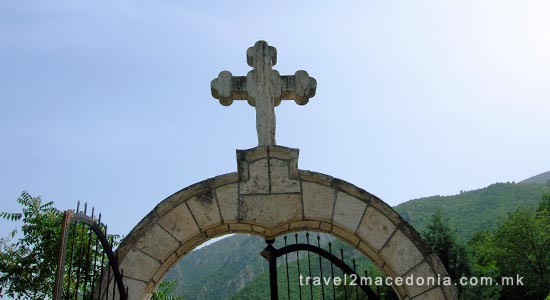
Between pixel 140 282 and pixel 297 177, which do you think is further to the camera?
pixel 297 177

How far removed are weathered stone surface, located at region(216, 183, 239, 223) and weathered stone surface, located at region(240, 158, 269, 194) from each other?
0.25 ft

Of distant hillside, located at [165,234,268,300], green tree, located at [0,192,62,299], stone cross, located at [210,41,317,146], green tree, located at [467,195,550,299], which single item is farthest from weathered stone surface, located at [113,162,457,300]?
green tree, located at [467,195,550,299]

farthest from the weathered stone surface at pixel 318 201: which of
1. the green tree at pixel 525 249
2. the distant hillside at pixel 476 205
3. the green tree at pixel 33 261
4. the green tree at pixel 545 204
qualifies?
the distant hillside at pixel 476 205

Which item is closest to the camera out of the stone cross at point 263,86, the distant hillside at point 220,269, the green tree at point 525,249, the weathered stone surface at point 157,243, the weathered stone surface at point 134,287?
the weathered stone surface at point 134,287

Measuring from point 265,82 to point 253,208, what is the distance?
132 centimetres

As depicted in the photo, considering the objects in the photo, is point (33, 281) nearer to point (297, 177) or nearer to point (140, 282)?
point (140, 282)

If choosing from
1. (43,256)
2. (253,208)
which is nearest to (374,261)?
(253,208)

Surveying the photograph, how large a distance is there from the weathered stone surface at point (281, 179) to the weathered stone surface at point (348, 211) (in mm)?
393

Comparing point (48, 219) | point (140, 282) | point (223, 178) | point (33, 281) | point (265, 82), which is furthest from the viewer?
point (48, 219)

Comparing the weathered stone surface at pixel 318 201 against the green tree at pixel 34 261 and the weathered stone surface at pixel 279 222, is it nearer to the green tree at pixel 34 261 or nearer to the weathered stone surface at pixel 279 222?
the weathered stone surface at pixel 279 222

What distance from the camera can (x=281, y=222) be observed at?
13.9ft

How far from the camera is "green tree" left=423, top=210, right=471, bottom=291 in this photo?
17.1 m

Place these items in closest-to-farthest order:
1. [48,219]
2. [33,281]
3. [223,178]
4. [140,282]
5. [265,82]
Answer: [140,282], [223,178], [265,82], [33,281], [48,219]

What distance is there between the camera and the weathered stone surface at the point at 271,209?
4238 mm
